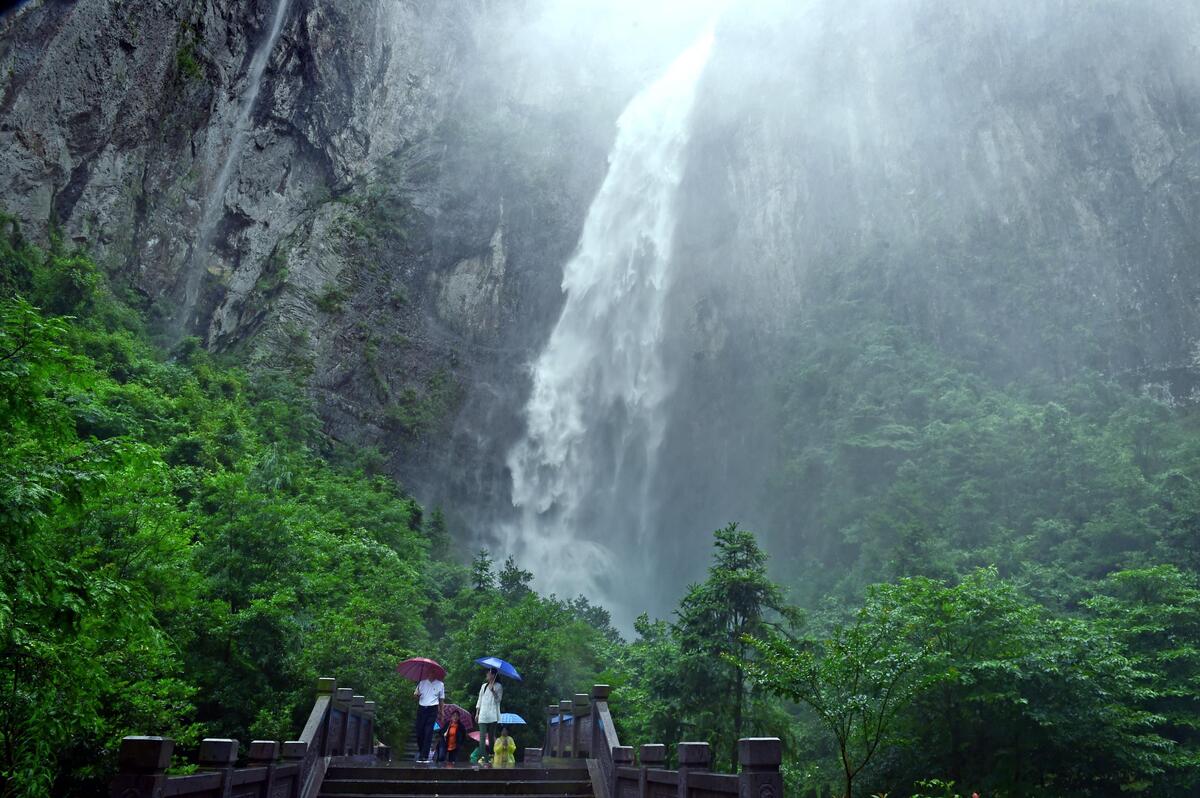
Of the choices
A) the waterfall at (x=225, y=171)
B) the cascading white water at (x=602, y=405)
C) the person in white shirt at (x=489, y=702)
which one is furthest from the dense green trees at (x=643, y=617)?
the cascading white water at (x=602, y=405)

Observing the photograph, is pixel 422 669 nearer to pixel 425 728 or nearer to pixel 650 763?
pixel 425 728

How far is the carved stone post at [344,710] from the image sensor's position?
9.85m

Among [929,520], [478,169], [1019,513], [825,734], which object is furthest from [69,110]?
[1019,513]

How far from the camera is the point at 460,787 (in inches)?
326

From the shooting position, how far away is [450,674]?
18750 mm

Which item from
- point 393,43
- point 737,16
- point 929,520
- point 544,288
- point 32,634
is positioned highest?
point 737,16

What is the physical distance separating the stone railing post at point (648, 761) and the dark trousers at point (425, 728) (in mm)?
4624

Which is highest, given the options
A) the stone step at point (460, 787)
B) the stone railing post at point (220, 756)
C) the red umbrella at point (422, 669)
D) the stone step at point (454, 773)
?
the red umbrella at point (422, 669)

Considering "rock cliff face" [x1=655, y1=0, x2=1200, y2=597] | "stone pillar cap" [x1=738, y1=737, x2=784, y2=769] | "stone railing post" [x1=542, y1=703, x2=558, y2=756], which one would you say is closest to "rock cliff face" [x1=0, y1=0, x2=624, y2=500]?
"rock cliff face" [x1=655, y1=0, x2=1200, y2=597]

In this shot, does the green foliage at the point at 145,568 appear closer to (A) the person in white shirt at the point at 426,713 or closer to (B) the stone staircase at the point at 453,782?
(B) the stone staircase at the point at 453,782

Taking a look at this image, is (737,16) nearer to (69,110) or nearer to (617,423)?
(617,423)

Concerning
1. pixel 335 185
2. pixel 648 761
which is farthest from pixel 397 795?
pixel 335 185

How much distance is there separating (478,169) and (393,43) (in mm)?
7952

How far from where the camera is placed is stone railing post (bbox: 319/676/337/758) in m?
9.18
